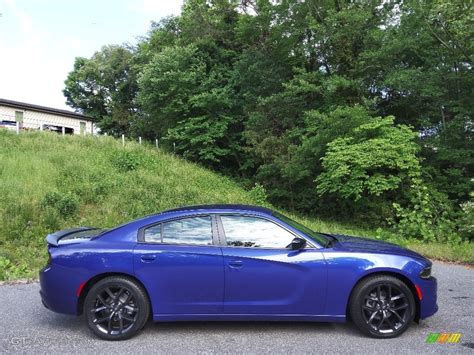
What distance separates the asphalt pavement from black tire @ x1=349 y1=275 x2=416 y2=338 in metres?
0.15

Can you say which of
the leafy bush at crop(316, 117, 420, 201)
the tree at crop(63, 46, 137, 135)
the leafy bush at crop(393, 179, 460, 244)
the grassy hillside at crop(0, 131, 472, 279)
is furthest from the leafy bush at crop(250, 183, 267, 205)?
the tree at crop(63, 46, 137, 135)

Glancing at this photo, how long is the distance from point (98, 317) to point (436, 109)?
55.1 feet

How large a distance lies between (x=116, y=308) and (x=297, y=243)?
2.05 meters

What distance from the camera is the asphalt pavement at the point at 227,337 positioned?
4.08m

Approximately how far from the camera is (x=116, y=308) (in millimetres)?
4410

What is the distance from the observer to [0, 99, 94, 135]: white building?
97.0 ft

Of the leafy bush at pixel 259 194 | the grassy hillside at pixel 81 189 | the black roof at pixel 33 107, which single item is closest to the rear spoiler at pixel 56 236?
the grassy hillside at pixel 81 189

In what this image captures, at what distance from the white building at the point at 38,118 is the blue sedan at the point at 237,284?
24739 mm

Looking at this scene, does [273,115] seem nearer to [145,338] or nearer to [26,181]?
[26,181]

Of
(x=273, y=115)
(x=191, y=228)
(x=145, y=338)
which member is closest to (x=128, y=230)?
(x=191, y=228)

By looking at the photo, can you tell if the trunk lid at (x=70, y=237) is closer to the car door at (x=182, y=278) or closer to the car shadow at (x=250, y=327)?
the car door at (x=182, y=278)

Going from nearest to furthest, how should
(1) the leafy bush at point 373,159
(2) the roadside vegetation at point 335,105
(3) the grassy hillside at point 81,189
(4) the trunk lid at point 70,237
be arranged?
(4) the trunk lid at point 70,237 → (3) the grassy hillside at point 81,189 → (1) the leafy bush at point 373,159 → (2) the roadside vegetation at point 335,105

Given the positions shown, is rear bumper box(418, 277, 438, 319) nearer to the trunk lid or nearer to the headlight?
the headlight

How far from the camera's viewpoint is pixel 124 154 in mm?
19453
